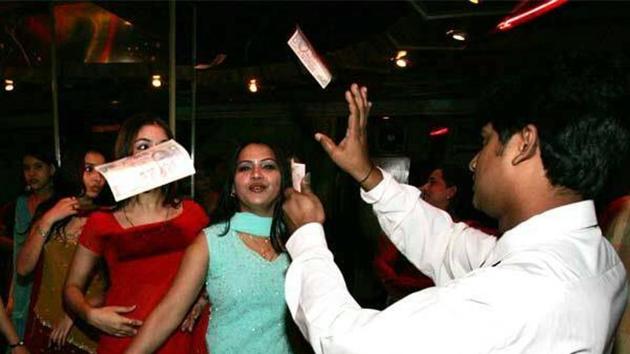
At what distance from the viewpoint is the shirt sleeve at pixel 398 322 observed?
909mm

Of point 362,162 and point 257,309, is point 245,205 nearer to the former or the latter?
point 257,309

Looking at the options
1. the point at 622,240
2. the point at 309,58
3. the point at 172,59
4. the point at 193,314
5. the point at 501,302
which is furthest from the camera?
the point at 172,59

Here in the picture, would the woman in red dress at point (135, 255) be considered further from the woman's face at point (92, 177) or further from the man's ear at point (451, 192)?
the man's ear at point (451, 192)

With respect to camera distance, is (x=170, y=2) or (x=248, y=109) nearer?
(x=170, y=2)

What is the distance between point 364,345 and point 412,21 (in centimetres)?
398

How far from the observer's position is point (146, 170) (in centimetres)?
182

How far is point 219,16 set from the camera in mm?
4789

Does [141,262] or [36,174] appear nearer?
[141,262]

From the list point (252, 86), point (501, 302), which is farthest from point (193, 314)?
point (252, 86)

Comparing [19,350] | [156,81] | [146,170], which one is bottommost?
[19,350]

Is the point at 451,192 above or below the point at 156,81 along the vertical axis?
below

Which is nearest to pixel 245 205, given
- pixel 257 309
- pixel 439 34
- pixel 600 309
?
pixel 257 309

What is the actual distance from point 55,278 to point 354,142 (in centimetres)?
178

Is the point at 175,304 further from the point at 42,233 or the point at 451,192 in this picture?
the point at 451,192
